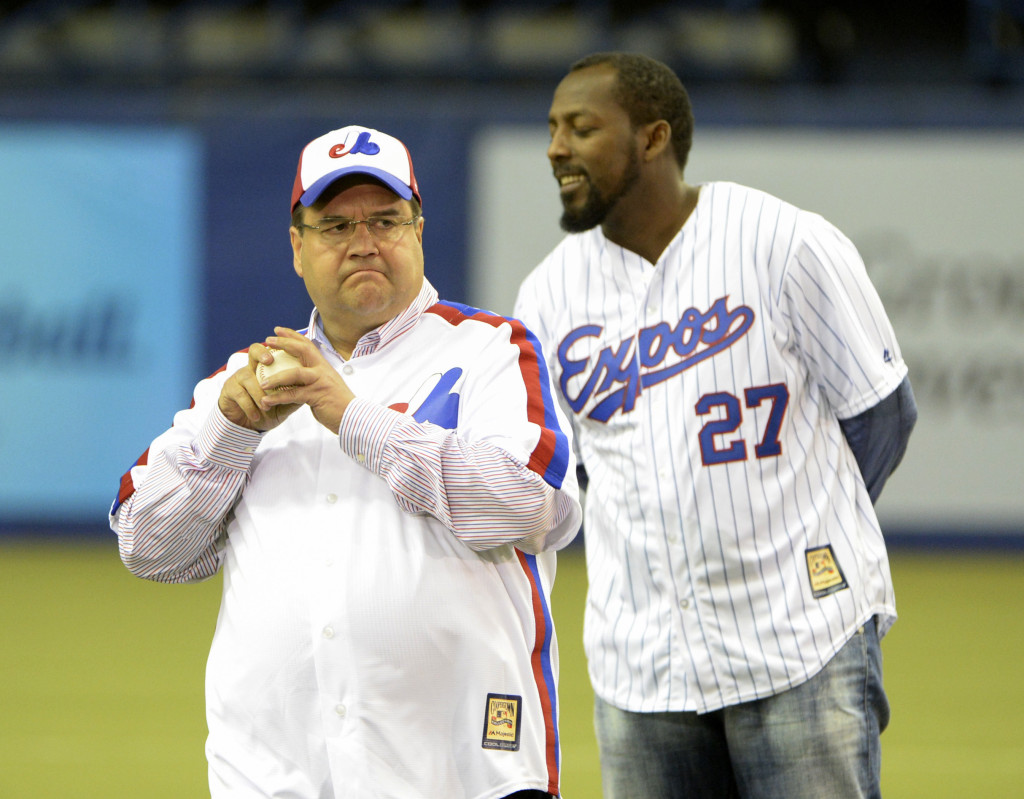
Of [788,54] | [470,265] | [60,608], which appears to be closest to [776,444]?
[60,608]

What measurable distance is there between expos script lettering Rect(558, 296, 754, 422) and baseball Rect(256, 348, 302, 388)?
937 millimetres

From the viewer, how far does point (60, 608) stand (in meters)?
7.83

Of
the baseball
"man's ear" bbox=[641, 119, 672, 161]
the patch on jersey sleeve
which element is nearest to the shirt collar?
the baseball

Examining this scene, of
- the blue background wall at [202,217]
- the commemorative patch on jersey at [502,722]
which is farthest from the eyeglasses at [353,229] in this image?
the blue background wall at [202,217]

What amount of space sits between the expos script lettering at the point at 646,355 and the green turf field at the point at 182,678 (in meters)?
2.28

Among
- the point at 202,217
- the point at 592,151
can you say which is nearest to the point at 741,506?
the point at 592,151

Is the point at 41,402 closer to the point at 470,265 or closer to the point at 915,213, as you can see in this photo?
the point at 470,265

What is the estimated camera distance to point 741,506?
2.91m

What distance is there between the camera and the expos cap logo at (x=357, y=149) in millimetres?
2557

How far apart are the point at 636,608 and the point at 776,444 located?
1.62 feet

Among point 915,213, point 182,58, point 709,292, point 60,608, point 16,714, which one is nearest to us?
point 709,292

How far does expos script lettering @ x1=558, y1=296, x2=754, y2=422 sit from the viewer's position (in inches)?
117

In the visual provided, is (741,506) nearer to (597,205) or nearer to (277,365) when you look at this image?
(597,205)

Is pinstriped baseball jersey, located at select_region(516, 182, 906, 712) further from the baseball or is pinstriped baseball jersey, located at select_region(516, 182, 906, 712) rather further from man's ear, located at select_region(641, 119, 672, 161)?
the baseball
